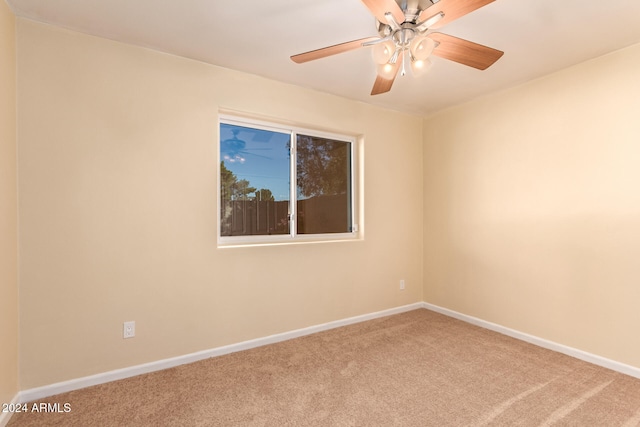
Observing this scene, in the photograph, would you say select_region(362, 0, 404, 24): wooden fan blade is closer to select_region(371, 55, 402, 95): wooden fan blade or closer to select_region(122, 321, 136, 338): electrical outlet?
select_region(371, 55, 402, 95): wooden fan blade

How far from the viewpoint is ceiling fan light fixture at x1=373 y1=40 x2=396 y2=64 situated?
168 cm

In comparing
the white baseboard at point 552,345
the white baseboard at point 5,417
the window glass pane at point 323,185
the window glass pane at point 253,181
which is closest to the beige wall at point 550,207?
the white baseboard at point 552,345

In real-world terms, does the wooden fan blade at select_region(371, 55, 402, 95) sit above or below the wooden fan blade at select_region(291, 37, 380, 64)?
below

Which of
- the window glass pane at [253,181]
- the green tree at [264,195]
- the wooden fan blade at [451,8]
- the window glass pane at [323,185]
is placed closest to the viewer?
the wooden fan blade at [451,8]

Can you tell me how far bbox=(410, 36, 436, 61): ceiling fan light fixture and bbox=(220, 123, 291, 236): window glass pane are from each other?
167 centimetres

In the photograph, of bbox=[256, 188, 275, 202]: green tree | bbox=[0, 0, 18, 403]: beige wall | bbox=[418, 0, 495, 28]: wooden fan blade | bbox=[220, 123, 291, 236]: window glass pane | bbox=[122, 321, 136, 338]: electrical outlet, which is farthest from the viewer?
bbox=[256, 188, 275, 202]: green tree

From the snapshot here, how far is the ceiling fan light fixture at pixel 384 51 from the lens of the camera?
1.68 metres

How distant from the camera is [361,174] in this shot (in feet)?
11.4

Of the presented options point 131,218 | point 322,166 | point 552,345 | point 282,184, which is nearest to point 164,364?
point 131,218

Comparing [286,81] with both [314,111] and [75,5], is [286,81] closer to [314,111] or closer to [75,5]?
[314,111]

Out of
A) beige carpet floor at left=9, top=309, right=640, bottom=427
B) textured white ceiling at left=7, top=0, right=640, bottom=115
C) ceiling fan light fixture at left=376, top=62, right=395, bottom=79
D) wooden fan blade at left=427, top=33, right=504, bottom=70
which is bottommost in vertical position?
beige carpet floor at left=9, top=309, right=640, bottom=427

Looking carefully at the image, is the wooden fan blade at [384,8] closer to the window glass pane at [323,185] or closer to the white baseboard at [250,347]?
the window glass pane at [323,185]

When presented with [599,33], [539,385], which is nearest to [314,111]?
[599,33]

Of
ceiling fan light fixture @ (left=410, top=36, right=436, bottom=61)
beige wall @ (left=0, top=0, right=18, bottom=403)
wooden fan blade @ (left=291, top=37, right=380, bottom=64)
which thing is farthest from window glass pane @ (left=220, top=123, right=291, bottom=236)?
ceiling fan light fixture @ (left=410, top=36, right=436, bottom=61)
